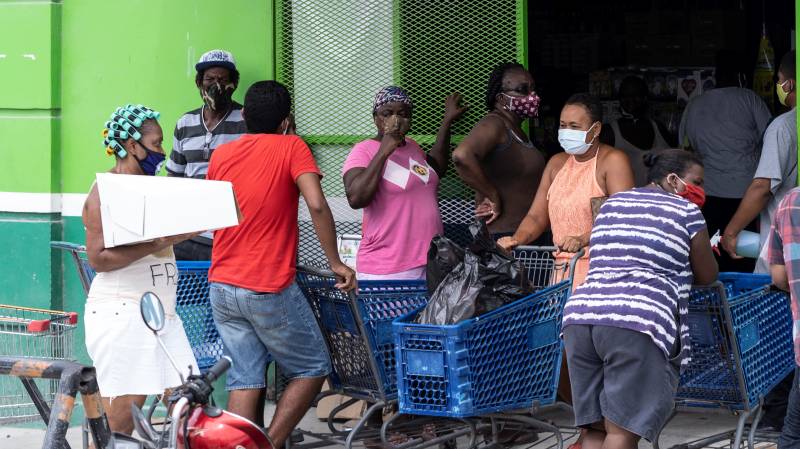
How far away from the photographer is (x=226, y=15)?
7629 millimetres

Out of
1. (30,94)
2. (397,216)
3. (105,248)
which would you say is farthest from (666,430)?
(30,94)

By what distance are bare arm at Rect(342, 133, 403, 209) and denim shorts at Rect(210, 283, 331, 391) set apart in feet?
2.13

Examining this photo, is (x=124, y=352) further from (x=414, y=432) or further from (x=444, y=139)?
(x=444, y=139)

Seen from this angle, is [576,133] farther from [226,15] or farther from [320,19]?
[226,15]

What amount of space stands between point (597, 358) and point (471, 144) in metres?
1.93

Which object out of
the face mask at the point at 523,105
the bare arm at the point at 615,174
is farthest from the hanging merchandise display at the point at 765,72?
the bare arm at the point at 615,174

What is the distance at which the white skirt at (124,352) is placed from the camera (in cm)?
514

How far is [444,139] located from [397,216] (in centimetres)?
73

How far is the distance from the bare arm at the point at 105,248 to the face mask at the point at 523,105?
7.50 feet

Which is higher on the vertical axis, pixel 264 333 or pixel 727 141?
pixel 727 141

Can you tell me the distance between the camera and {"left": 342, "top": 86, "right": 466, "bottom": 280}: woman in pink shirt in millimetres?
6363

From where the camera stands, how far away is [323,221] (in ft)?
19.0

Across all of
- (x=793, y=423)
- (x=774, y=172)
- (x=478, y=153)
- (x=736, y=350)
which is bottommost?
(x=793, y=423)

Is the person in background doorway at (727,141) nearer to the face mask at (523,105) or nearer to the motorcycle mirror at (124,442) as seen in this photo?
the face mask at (523,105)
